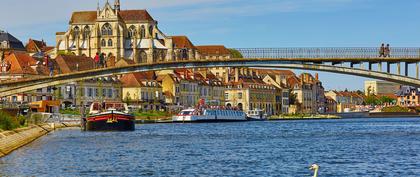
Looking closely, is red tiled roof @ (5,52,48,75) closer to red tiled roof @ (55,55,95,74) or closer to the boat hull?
red tiled roof @ (55,55,95,74)

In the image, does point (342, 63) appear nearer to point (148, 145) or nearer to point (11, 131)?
point (148, 145)

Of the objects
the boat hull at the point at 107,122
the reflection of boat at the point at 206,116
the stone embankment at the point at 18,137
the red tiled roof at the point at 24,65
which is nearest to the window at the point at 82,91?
the red tiled roof at the point at 24,65

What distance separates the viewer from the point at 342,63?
91.6 m

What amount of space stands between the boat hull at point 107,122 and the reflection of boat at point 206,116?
66.3 metres

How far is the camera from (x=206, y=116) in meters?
184

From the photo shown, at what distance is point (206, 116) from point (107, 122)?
77.0m

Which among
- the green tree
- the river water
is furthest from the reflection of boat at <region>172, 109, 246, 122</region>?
the river water

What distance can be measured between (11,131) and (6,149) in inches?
444

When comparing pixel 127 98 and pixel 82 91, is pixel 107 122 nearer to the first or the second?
pixel 82 91

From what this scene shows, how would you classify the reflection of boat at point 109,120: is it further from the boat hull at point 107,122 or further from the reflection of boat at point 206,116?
the reflection of boat at point 206,116

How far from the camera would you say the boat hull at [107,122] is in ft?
354

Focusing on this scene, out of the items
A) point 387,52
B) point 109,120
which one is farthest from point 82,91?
point 387,52

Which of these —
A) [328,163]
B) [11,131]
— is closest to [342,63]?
[11,131]

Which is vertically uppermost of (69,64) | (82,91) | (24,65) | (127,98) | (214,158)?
(69,64)
